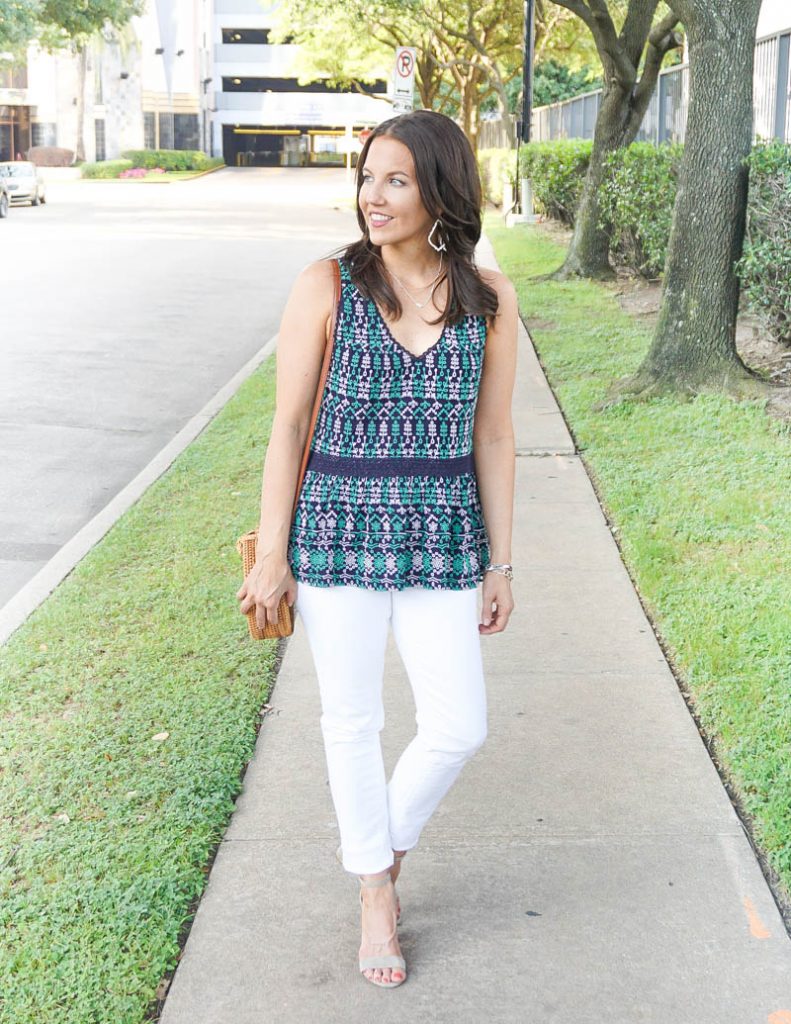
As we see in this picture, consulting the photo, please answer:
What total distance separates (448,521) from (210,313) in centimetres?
1326

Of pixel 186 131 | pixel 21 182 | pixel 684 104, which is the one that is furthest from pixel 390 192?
pixel 186 131

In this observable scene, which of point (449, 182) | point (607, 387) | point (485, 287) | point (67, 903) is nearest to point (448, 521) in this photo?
point (485, 287)

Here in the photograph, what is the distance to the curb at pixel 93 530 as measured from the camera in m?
5.70

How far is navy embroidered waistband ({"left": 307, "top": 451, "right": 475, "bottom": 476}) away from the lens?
2758 mm

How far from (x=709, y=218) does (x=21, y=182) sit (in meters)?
31.5

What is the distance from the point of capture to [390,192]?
2691mm

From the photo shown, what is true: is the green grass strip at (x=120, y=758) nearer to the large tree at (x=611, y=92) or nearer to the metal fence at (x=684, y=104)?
the metal fence at (x=684, y=104)

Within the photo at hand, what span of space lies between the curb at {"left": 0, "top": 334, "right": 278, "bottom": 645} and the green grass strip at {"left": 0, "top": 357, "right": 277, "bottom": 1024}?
99 mm

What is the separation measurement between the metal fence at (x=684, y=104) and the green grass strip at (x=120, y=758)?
7.16 m

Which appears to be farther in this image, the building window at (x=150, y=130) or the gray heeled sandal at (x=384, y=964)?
the building window at (x=150, y=130)

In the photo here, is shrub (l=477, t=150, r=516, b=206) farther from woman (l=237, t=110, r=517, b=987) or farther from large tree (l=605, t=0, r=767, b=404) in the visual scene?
woman (l=237, t=110, r=517, b=987)

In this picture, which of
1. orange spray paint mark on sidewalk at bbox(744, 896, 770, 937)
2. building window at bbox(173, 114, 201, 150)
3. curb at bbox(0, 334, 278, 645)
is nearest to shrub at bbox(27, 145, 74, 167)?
building window at bbox(173, 114, 201, 150)

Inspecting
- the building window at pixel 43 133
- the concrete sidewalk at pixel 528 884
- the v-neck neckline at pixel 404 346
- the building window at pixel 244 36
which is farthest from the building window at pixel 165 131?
the v-neck neckline at pixel 404 346

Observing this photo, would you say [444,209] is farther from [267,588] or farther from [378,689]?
[378,689]
